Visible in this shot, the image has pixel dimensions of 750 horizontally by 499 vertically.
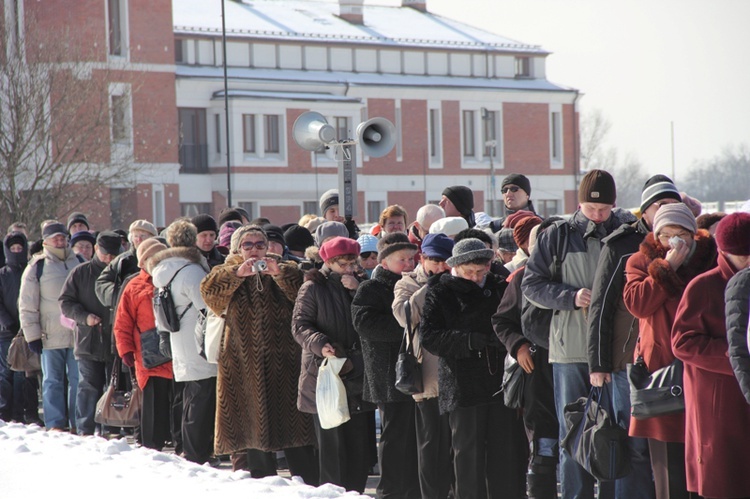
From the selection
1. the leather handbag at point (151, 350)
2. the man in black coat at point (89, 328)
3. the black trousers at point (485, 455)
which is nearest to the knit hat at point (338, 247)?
the black trousers at point (485, 455)

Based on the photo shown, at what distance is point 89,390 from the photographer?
12094 millimetres

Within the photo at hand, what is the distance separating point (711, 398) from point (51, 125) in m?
28.9

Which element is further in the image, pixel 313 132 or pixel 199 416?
pixel 313 132

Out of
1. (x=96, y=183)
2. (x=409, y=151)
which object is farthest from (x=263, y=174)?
(x=96, y=183)

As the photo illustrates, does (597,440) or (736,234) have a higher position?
(736,234)

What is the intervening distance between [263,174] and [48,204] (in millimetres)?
22136

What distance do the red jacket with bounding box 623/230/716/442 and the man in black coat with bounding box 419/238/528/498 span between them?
3.88 ft

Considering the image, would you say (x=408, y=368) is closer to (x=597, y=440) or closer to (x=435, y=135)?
(x=597, y=440)

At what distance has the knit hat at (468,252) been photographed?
7.80 meters

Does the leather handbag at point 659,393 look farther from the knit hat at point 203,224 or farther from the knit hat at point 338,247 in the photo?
the knit hat at point 203,224

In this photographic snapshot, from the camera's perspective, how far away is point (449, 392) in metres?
7.78

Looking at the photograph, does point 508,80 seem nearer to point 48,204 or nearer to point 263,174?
point 263,174

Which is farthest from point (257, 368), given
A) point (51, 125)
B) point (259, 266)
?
point (51, 125)

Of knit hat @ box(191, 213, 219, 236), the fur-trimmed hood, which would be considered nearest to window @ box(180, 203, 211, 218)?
knit hat @ box(191, 213, 219, 236)
